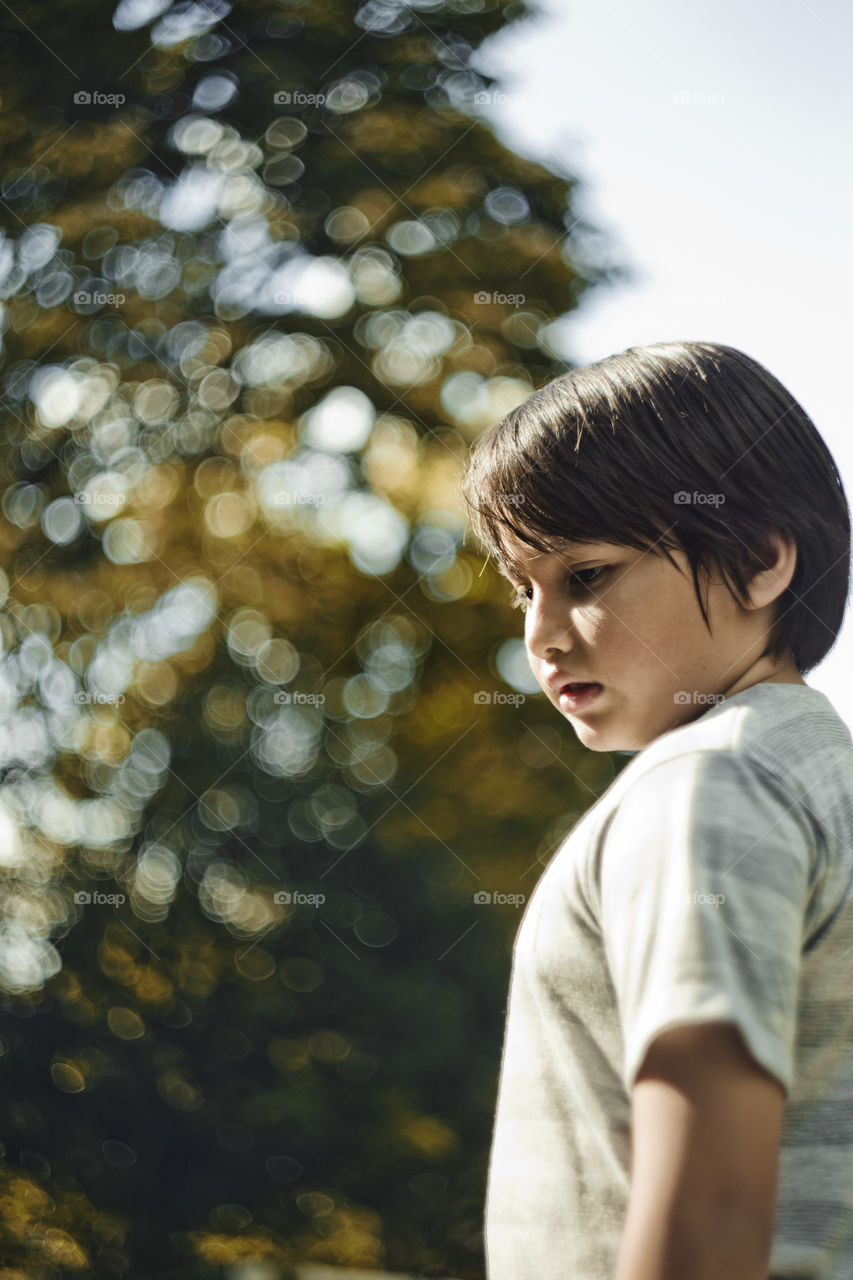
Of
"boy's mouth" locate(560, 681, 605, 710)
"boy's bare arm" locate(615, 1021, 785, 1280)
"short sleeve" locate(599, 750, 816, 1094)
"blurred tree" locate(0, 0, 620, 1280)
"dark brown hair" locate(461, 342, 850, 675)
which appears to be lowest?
"blurred tree" locate(0, 0, 620, 1280)

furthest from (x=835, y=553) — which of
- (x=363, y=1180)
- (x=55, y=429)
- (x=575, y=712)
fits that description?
(x=55, y=429)

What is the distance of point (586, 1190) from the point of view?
71 cm

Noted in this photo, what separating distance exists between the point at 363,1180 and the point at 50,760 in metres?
2.50

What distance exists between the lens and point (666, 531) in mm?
914

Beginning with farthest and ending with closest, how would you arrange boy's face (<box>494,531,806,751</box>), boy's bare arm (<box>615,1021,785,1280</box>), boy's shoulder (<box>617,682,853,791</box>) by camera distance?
boy's face (<box>494,531,806,751</box>), boy's shoulder (<box>617,682,853,791</box>), boy's bare arm (<box>615,1021,785,1280</box>)

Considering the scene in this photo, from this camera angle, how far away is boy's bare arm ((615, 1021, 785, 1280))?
22.9 inches

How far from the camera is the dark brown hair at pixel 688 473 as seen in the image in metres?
0.91

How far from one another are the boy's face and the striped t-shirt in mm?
116

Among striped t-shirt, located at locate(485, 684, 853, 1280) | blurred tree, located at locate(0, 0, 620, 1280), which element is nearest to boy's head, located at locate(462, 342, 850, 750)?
striped t-shirt, located at locate(485, 684, 853, 1280)

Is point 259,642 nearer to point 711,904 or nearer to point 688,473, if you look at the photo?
point 688,473

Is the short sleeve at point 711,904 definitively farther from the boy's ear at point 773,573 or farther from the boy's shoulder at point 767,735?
the boy's ear at point 773,573

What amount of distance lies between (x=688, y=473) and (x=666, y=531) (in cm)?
5

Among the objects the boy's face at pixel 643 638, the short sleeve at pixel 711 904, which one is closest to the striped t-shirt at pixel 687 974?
the short sleeve at pixel 711 904

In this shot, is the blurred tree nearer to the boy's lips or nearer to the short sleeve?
the boy's lips
